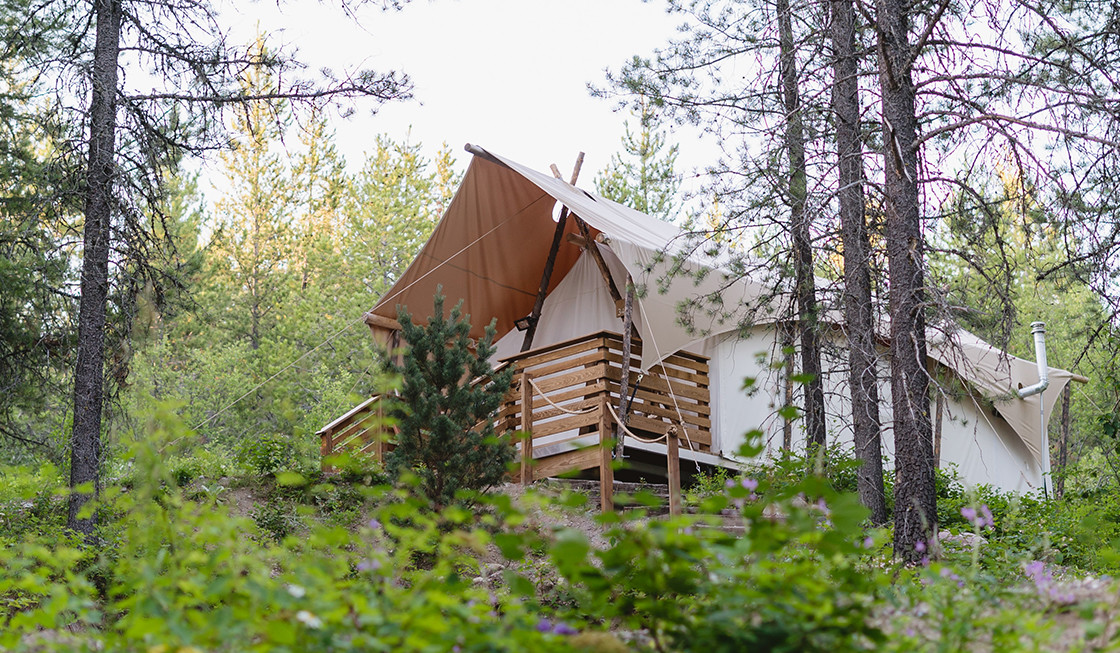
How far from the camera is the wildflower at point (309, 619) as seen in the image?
1.77 metres

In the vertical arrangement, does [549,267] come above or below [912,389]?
above

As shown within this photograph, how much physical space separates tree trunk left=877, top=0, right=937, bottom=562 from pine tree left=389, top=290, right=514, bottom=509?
2539 mm

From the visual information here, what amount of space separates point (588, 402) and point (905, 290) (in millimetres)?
3276

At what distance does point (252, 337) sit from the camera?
1942 centimetres

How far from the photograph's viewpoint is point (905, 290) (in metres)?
5.51

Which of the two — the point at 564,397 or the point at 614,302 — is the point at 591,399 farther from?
the point at 614,302

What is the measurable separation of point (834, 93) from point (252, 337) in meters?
15.0

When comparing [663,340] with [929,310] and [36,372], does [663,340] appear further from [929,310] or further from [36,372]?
[36,372]

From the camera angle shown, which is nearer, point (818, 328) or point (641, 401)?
point (818, 328)

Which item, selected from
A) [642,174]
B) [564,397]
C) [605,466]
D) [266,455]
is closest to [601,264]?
[564,397]

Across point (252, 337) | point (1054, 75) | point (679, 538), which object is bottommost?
point (679, 538)

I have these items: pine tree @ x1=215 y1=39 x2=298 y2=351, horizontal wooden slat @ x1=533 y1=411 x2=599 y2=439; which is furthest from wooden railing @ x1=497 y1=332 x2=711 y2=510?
pine tree @ x1=215 y1=39 x2=298 y2=351

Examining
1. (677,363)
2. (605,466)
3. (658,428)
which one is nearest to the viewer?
(605,466)

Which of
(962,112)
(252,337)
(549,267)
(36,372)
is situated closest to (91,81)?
(36,372)
